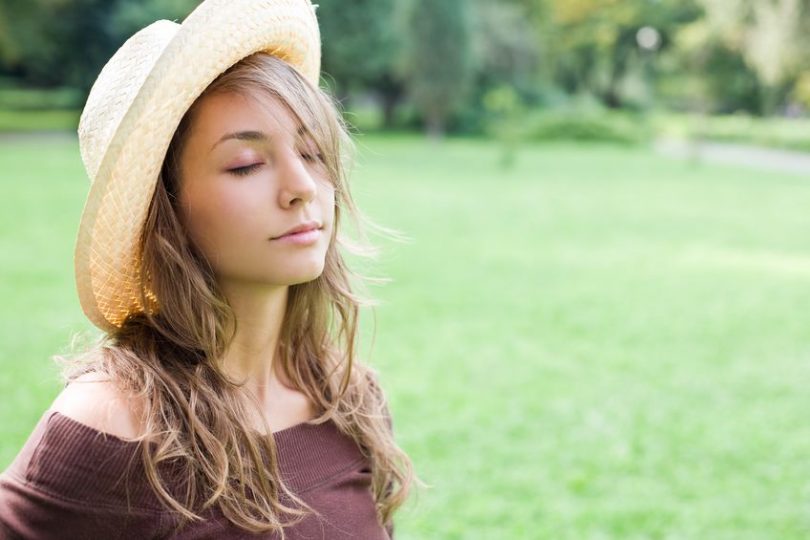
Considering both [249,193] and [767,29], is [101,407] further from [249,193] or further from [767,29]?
[767,29]

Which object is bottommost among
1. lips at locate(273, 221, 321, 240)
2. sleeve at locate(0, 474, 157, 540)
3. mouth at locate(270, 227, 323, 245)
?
sleeve at locate(0, 474, 157, 540)

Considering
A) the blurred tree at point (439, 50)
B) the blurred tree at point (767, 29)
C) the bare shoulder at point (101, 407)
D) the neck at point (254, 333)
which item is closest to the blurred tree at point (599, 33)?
the blurred tree at point (439, 50)

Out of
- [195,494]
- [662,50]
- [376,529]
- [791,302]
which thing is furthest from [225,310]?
[662,50]

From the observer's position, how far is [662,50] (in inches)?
1821

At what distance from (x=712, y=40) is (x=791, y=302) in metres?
23.6

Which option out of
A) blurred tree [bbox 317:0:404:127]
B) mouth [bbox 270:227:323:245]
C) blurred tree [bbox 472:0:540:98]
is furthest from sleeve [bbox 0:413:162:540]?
blurred tree [bbox 472:0:540:98]

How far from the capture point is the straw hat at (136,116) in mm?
1220

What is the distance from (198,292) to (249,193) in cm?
15

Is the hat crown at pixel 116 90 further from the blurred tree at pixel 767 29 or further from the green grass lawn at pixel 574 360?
the blurred tree at pixel 767 29

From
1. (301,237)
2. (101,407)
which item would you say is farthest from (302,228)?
(101,407)

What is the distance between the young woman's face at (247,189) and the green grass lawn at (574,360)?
124cm

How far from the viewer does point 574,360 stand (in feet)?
21.5

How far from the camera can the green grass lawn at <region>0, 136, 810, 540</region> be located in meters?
4.29

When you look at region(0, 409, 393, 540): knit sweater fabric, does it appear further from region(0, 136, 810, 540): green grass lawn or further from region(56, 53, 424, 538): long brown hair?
region(0, 136, 810, 540): green grass lawn
